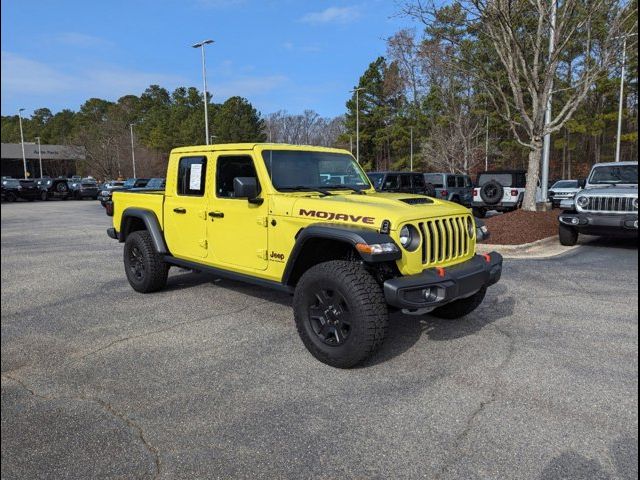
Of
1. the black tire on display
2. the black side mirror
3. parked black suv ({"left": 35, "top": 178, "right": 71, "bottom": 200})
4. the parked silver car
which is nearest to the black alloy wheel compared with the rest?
the black side mirror

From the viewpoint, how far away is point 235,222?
16.0 feet

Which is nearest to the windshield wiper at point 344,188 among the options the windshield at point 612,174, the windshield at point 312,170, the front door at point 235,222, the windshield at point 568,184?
the windshield at point 312,170

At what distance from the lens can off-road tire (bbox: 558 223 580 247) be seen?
10086 mm

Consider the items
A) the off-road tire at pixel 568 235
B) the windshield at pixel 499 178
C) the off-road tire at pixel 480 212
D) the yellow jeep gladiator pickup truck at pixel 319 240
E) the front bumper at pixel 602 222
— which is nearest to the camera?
the yellow jeep gladiator pickup truck at pixel 319 240

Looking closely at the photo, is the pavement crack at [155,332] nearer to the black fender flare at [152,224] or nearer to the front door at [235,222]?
the front door at [235,222]

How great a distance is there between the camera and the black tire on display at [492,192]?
1552 cm

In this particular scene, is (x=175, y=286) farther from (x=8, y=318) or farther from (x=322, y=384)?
(x=322, y=384)

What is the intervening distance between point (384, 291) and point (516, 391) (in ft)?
3.82

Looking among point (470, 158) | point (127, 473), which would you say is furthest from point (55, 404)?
point (470, 158)

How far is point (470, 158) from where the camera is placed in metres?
35.7

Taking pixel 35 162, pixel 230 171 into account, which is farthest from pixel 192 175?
pixel 35 162

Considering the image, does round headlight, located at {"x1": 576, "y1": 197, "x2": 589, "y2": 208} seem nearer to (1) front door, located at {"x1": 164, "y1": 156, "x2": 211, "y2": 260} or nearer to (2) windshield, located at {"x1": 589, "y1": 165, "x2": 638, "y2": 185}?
(2) windshield, located at {"x1": 589, "y1": 165, "x2": 638, "y2": 185}

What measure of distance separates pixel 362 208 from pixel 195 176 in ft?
7.63

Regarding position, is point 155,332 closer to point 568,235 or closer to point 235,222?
point 235,222
